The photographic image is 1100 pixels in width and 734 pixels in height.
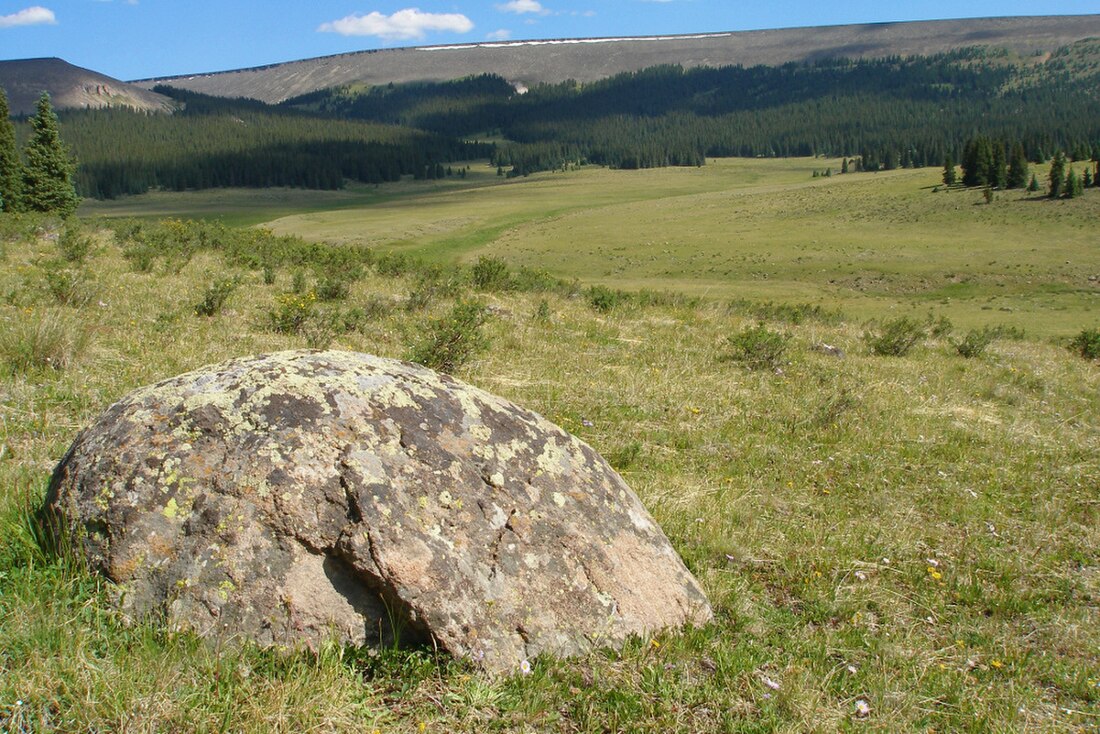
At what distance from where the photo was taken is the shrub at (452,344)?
352 inches

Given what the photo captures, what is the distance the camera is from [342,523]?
3291 mm

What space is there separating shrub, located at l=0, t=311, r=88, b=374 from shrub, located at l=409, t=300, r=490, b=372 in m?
3.59

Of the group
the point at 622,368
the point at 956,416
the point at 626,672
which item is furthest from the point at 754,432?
the point at 626,672

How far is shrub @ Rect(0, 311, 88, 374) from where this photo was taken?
6.66 m

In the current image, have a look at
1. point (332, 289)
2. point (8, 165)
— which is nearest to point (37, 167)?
point (8, 165)

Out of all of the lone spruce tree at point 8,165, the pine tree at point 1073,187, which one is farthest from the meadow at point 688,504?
the pine tree at point 1073,187

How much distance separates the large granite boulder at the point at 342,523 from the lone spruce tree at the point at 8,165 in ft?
174

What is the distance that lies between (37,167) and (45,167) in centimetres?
47

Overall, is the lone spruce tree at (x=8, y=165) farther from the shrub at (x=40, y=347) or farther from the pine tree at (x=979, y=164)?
the pine tree at (x=979, y=164)

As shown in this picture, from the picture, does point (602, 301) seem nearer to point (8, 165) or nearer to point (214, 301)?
point (214, 301)

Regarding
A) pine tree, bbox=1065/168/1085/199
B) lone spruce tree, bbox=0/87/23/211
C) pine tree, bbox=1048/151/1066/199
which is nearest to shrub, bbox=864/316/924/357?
lone spruce tree, bbox=0/87/23/211

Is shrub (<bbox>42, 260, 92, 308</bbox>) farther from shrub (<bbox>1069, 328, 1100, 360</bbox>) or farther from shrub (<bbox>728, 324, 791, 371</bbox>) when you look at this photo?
shrub (<bbox>1069, 328, 1100, 360</bbox>)

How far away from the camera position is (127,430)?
3.44 metres

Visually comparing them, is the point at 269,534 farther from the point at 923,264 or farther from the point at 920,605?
the point at 923,264
